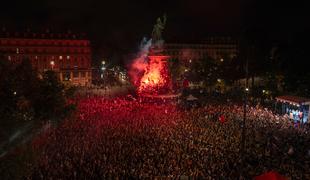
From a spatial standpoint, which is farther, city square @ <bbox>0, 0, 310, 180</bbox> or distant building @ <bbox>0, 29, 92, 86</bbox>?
distant building @ <bbox>0, 29, 92, 86</bbox>

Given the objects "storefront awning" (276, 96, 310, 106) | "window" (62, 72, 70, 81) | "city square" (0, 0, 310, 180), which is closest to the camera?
"city square" (0, 0, 310, 180)

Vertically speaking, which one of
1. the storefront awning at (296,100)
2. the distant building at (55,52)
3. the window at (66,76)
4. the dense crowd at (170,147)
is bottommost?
the dense crowd at (170,147)

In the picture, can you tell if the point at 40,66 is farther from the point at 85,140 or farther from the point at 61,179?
the point at 61,179

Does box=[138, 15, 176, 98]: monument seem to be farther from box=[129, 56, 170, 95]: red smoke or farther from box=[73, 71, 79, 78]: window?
box=[73, 71, 79, 78]: window

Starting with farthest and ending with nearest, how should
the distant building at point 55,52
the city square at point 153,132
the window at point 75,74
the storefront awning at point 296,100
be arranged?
the window at point 75,74 < the distant building at point 55,52 < the storefront awning at point 296,100 < the city square at point 153,132

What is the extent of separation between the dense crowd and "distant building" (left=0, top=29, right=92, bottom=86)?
45.8 meters

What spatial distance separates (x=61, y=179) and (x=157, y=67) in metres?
32.7

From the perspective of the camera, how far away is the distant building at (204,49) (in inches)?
3684

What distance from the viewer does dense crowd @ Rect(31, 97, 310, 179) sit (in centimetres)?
1557

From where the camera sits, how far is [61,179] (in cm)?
1466

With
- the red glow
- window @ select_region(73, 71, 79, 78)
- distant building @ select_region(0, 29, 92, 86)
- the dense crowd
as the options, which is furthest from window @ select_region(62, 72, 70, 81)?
the dense crowd

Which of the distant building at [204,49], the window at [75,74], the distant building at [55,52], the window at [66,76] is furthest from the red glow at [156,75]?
the distant building at [204,49]

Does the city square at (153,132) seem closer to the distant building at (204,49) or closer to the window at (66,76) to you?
the window at (66,76)

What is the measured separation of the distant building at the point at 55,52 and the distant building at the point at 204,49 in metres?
23.9
